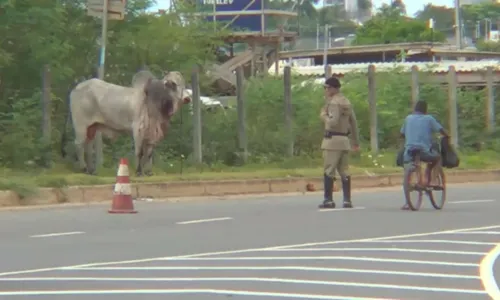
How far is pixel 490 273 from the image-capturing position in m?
11.3

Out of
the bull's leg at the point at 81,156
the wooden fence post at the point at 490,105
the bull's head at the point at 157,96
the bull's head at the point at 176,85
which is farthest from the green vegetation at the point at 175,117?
the bull's head at the point at 176,85

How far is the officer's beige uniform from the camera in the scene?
1839 cm

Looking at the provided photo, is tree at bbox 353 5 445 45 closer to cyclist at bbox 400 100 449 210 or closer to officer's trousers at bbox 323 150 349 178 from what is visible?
cyclist at bbox 400 100 449 210

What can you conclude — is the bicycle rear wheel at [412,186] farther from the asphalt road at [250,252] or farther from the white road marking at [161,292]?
the white road marking at [161,292]

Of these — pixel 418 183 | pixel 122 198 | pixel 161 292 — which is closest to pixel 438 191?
pixel 418 183

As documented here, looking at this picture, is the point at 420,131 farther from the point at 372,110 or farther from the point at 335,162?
the point at 372,110

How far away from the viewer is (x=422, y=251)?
13047mm

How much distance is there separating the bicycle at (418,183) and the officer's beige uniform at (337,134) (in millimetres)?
984

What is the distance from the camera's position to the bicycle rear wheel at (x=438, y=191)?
60.7 feet

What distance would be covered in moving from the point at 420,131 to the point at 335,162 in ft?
4.70

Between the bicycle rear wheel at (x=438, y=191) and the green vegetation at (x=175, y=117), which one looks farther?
the green vegetation at (x=175, y=117)

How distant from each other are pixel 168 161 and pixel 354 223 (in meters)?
8.19

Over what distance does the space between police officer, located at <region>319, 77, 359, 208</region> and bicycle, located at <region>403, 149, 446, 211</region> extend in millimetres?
956

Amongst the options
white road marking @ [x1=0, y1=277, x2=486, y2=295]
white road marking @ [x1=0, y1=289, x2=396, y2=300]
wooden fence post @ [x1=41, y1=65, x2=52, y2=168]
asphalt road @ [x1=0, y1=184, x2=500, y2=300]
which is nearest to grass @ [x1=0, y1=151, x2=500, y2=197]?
wooden fence post @ [x1=41, y1=65, x2=52, y2=168]
